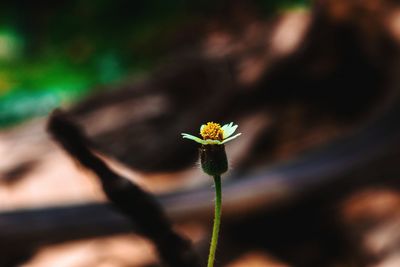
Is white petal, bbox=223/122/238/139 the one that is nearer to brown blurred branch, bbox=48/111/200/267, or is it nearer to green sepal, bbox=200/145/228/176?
green sepal, bbox=200/145/228/176

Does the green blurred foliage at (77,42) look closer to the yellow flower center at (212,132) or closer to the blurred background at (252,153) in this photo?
the blurred background at (252,153)

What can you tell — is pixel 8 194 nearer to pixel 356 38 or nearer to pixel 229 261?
pixel 229 261

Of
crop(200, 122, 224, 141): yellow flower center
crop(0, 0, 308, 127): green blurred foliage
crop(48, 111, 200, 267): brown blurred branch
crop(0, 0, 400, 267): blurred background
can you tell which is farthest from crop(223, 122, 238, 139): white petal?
crop(0, 0, 308, 127): green blurred foliage

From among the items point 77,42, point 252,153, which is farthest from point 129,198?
point 77,42

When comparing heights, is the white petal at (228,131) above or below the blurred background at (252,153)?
below

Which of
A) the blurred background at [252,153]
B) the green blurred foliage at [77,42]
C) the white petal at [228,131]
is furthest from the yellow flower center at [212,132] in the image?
the green blurred foliage at [77,42]

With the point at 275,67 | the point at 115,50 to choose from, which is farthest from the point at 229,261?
the point at 115,50

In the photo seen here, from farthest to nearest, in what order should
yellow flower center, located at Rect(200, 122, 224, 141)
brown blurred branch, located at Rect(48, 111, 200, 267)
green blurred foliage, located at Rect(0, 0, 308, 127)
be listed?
green blurred foliage, located at Rect(0, 0, 308, 127)
brown blurred branch, located at Rect(48, 111, 200, 267)
yellow flower center, located at Rect(200, 122, 224, 141)

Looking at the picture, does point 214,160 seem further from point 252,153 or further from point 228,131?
point 252,153
